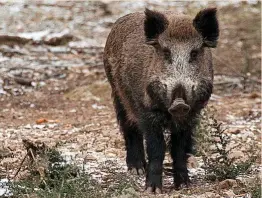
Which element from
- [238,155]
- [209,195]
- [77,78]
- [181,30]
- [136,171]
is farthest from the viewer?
[77,78]

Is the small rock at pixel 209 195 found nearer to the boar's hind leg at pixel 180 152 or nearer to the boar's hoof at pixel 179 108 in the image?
Answer: the boar's hind leg at pixel 180 152

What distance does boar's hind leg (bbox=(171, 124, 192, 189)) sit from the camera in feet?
21.5

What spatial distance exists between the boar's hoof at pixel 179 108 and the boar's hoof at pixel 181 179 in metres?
0.88

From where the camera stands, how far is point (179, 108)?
5754 mm

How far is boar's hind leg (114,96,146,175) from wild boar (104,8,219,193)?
15.2 inches

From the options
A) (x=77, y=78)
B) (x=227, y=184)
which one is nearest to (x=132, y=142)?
(x=227, y=184)

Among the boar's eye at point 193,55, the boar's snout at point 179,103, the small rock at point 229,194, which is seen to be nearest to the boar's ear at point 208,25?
the boar's eye at point 193,55

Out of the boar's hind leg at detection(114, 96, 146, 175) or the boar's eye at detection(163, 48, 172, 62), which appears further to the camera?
the boar's hind leg at detection(114, 96, 146, 175)

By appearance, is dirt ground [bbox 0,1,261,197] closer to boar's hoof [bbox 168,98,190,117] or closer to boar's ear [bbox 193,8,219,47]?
boar's hoof [bbox 168,98,190,117]

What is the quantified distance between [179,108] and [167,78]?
37 centimetres

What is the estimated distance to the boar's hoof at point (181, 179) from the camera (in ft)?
21.5

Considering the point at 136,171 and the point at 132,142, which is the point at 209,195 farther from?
the point at 132,142

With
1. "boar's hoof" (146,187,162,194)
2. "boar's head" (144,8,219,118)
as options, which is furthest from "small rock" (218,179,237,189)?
"boar's head" (144,8,219,118)

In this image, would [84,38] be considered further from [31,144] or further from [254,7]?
[31,144]
